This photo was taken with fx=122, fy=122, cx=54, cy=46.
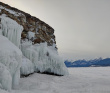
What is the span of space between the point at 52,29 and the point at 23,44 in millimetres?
10796

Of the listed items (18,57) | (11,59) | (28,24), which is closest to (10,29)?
(18,57)

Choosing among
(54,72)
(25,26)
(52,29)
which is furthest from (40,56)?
(52,29)

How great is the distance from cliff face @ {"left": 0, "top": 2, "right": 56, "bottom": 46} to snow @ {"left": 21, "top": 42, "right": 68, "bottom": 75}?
145 centimetres

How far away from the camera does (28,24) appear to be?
21.4 m

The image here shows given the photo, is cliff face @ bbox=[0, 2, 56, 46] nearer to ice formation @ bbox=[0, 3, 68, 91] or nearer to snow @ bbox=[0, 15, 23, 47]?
ice formation @ bbox=[0, 3, 68, 91]

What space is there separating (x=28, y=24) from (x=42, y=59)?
6721mm

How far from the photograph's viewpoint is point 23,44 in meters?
18.5

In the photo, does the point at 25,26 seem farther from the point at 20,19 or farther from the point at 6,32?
the point at 6,32

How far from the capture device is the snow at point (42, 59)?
17.8 m

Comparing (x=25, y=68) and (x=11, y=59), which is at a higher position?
(x=11, y=59)

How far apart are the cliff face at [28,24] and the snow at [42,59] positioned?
145cm

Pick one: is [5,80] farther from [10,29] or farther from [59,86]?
[10,29]

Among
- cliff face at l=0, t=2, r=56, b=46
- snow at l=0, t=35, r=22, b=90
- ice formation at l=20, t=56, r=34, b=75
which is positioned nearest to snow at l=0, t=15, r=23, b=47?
snow at l=0, t=35, r=22, b=90

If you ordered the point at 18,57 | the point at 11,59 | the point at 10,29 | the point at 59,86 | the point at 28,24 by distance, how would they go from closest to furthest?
1. the point at 11,59
2. the point at 18,57
3. the point at 59,86
4. the point at 10,29
5. the point at 28,24
